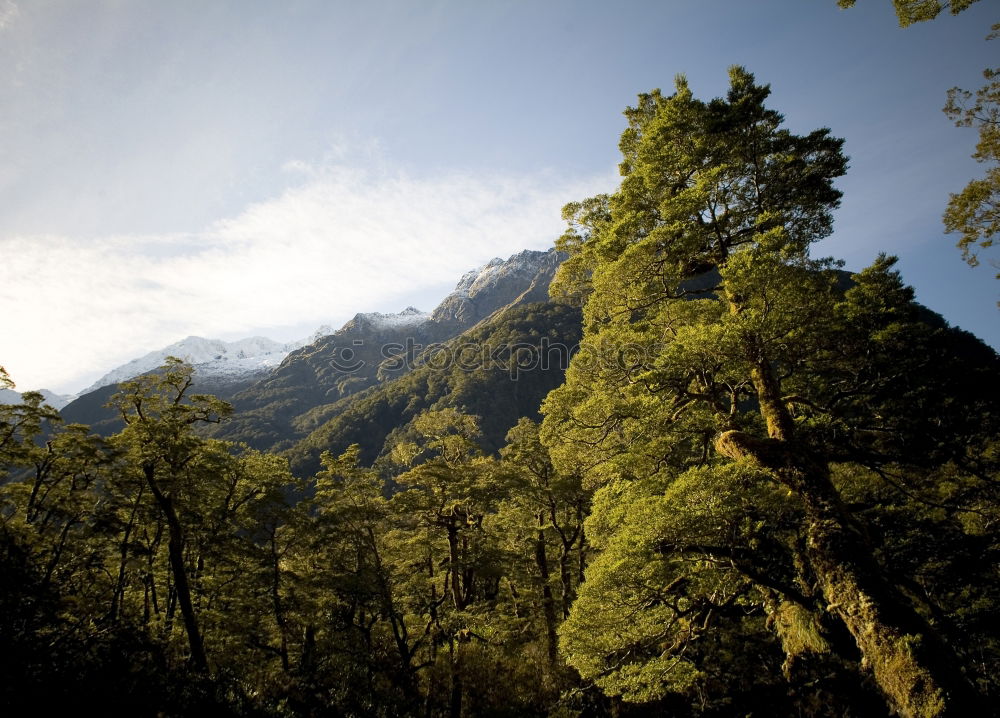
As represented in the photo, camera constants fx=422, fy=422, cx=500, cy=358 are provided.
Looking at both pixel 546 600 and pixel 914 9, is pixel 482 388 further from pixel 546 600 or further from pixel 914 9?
pixel 914 9

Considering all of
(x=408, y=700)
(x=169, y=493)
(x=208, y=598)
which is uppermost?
(x=169, y=493)

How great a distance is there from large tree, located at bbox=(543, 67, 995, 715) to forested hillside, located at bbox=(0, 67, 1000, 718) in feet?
0.20

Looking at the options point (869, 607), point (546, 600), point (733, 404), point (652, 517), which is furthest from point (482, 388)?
point (869, 607)

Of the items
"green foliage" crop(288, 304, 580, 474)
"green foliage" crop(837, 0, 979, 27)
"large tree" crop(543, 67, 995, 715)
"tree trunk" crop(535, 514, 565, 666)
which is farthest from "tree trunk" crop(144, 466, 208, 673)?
"green foliage" crop(288, 304, 580, 474)

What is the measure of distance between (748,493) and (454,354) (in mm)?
142957

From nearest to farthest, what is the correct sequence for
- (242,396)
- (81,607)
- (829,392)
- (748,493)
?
(748,493)
(829,392)
(81,607)
(242,396)

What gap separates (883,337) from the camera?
9.54m

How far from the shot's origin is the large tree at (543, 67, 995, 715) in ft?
24.3

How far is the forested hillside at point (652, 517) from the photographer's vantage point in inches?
318

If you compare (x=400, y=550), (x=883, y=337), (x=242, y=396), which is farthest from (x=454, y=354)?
(x=883, y=337)

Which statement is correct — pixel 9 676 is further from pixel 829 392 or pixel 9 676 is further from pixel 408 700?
pixel 829 392

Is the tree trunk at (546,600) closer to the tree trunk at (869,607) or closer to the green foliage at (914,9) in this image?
the tree trunk at (869,607)

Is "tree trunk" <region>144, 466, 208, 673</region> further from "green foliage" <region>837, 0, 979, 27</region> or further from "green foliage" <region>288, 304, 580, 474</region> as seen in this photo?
"green foliage" <region>288, 304, 580, 474</region>

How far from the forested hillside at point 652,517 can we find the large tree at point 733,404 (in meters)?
0.06
